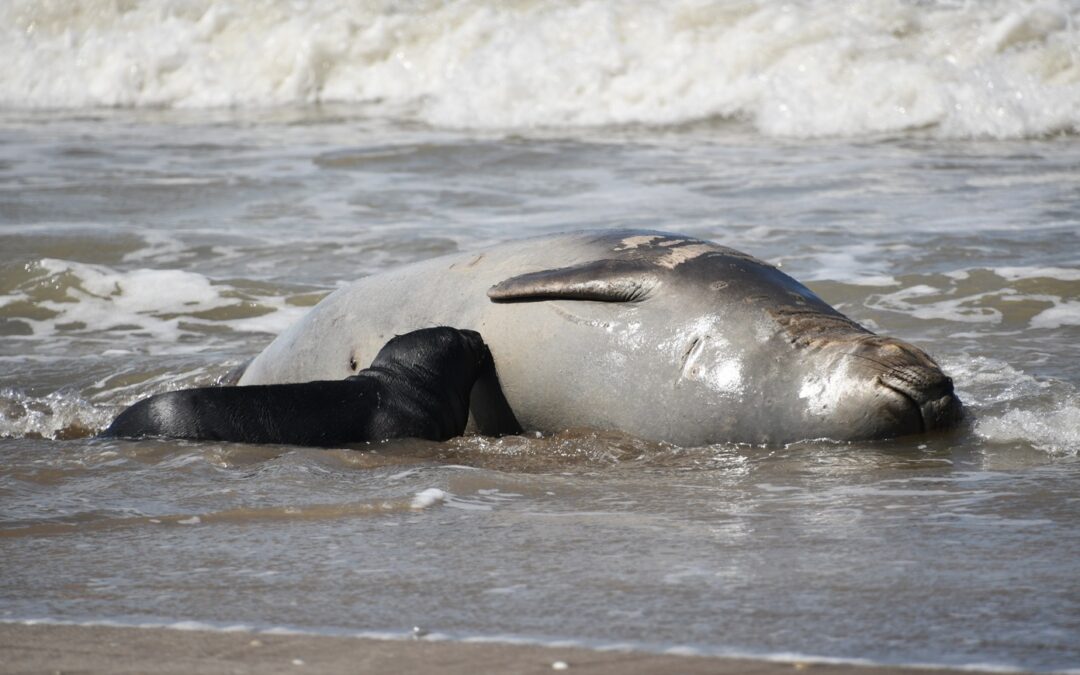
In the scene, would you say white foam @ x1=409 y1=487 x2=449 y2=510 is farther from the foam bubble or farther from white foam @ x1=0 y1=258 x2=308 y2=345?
white foam @ x1=0 y1=258 x2=308 y2=345

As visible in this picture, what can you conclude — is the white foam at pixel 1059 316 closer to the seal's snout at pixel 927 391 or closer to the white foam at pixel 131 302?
the seal's snout at pixel 927 391

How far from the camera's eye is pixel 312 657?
2.54 metres

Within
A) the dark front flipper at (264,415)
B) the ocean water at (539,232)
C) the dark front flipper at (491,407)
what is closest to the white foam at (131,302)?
the ocean water at (539,232)

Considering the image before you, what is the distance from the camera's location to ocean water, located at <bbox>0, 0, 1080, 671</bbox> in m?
2.96

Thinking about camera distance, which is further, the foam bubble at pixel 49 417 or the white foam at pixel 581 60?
the white foam at pixel 581 60

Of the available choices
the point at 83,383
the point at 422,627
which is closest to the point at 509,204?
the point at 83,383

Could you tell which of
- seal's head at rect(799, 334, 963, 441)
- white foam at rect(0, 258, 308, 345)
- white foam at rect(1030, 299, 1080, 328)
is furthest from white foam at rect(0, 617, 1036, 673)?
white foam at rect(1030, 299, 1080, 328)

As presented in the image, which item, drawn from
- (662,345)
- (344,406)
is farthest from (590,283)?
(344,406)

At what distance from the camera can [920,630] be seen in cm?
261

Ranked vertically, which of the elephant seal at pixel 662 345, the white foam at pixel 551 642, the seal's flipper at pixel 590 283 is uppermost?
the seal's flipper at pixel 590 283

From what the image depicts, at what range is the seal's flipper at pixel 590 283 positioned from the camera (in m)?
4.66

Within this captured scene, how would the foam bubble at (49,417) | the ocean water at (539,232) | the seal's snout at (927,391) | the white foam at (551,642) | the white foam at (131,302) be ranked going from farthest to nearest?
the white foam at (131,302) < the foam bubble at (49,417) < the seal's snout at (927,391) < the ocean water at (539,232) < the white foam at (551,642)

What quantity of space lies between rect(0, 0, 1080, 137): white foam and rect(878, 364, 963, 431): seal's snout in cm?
847

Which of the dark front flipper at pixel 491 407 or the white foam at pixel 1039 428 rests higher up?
the dark front flipper at pixel 491 407
